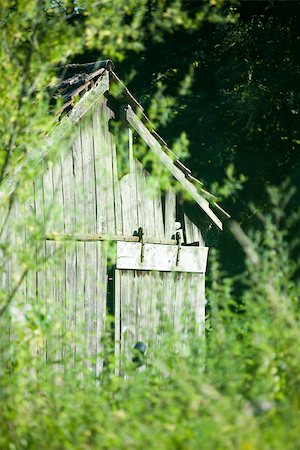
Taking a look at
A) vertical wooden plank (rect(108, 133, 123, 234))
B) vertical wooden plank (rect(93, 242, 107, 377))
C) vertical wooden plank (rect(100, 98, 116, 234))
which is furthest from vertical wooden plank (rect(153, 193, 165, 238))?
vertical wooden plank (rect(93, 242, 107, 377))

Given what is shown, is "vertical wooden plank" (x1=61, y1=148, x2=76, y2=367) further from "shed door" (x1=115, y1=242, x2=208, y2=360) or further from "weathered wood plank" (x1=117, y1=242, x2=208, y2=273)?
"weathered wood plank" (x1=117, y1=242, x2=208, y2=273)

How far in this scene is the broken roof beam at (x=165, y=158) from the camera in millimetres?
11719

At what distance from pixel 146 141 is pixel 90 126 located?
0.88 meters

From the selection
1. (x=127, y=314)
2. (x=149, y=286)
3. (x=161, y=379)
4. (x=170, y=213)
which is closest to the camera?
(x=161, y=379)

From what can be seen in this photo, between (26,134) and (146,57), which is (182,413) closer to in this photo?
(26,134)

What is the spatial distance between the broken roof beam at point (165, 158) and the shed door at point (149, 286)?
2.05 ft

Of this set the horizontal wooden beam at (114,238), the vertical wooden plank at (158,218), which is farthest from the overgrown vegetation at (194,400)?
the vertical wooden plank at (158,218)

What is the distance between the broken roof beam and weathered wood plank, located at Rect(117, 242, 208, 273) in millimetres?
615

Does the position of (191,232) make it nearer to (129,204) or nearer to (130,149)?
(129,204)

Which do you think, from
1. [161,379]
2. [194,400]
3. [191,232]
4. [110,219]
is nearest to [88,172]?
[110,219]

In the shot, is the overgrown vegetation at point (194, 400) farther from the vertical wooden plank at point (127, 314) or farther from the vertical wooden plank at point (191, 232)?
the vertical wooden plank at point (191, 232)

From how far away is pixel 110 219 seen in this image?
11.4m

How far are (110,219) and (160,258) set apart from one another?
1.08 meters

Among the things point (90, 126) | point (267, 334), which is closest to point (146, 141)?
point (90, 126)
